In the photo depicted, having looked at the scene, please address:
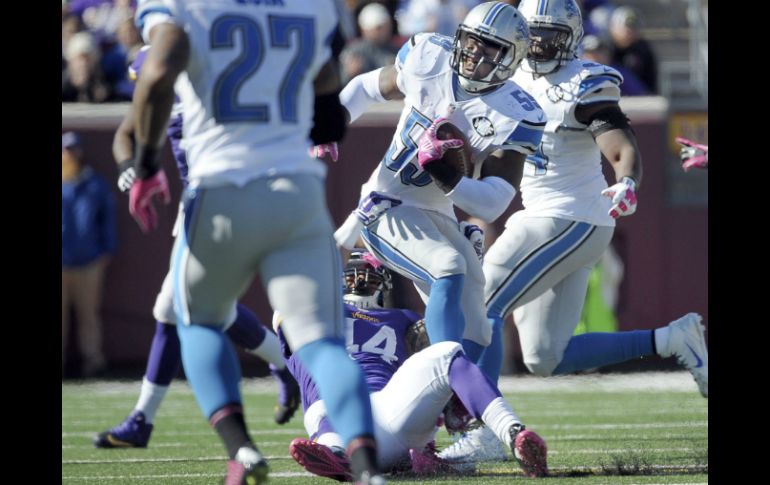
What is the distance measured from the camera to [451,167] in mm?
4875

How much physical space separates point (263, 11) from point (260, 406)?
4889 mm

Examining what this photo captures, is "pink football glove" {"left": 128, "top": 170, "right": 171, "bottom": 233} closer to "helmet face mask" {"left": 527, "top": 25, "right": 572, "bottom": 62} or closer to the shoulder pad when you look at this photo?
the shoulder pad

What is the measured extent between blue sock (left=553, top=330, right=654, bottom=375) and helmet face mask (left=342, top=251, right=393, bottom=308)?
1113 millimetres

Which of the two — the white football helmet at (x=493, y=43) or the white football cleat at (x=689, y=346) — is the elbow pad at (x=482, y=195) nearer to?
the white football helmet at (x=493, y=43)

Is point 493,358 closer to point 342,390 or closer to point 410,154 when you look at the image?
point 410,154

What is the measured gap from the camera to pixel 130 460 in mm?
5496

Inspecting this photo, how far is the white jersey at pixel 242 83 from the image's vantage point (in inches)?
141

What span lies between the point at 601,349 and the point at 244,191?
9.38 ft

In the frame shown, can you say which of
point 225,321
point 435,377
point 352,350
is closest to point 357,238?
point 352,350

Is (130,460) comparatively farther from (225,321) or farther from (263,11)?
(263,11)

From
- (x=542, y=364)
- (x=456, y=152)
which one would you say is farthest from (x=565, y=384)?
(x=456, y=152)

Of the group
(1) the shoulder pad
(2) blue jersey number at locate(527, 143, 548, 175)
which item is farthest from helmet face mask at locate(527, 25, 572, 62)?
(1) the shoulder pad

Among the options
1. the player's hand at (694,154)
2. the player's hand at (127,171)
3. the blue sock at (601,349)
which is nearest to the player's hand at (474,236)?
the blue sock at (601,349)

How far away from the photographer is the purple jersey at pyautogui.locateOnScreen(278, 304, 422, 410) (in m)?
4.97
